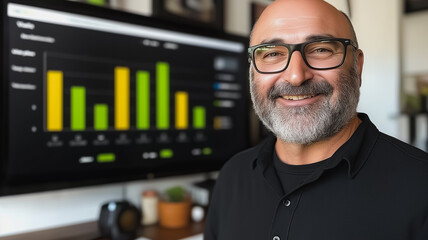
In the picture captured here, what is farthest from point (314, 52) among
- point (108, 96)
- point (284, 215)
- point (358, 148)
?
point (108, 96)

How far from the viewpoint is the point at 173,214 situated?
155 cm

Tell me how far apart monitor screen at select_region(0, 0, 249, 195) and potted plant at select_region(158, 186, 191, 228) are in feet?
0.34

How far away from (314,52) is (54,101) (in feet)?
3.15

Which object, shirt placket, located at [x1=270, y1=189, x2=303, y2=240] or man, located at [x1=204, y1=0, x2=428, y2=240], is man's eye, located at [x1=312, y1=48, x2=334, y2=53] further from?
shirt placket, located at [x1=270, y1=189, x2=303, y2=240]

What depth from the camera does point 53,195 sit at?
1467 mm

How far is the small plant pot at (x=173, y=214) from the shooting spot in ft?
5.10

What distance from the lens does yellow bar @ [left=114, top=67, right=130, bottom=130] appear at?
4.82 ft

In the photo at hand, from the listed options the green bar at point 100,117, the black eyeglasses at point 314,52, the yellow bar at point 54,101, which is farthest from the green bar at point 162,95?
the black eyeglasses at point 314,52

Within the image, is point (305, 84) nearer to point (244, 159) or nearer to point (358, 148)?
point (358, 148)

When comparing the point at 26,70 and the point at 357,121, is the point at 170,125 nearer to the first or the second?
the point at 26,70

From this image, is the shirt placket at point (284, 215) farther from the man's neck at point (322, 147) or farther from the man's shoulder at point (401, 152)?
the man's shoulder at point (401, 152)

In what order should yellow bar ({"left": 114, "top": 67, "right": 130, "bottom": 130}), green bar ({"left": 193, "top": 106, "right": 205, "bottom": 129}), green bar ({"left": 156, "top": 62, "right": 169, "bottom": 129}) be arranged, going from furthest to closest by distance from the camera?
green bar ({"left": 193, "top": 106, "right": 205, "bottom": 129}), green bar ({"left": 156, "top": 62, "right": 169, "bottom": 129}), yellow bar ({"left": 114, "top": 67, "right": 130, "bottom": 130})

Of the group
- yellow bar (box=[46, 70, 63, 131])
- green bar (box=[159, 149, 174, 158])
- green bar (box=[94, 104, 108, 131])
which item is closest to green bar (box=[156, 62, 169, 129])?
green bar (box=[159, 149, 174, 158])

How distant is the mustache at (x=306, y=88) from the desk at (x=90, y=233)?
866mm
